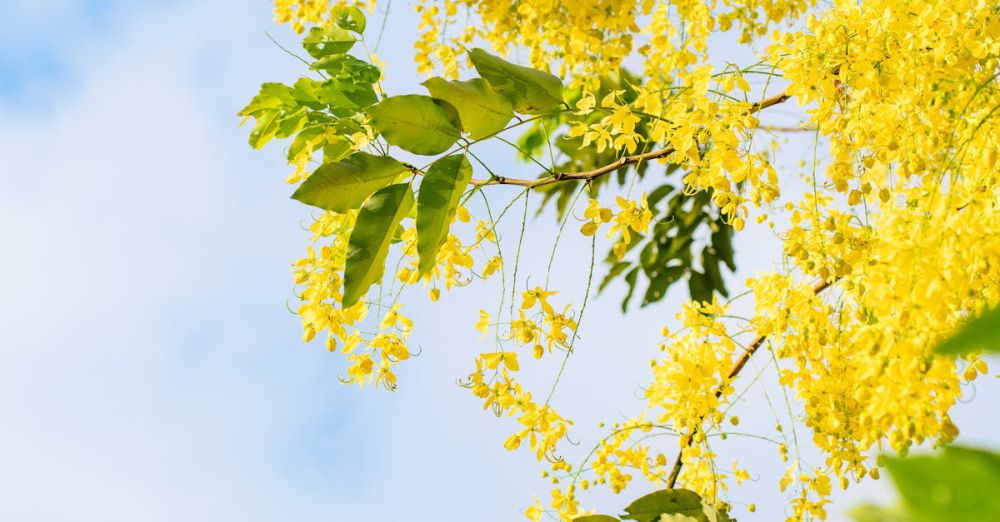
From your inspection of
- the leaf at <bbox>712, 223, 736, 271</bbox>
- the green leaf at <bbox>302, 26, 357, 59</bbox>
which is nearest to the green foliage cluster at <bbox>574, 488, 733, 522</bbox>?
the green leaf at <bbox>302, 26, 357, 59</bbox>

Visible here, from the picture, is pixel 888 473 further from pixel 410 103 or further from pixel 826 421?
pixel 826 421

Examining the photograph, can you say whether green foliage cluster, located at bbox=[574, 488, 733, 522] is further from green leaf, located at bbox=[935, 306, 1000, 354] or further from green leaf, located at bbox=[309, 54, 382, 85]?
green leaf, located at bbox=[935, 306, 1000, 354]

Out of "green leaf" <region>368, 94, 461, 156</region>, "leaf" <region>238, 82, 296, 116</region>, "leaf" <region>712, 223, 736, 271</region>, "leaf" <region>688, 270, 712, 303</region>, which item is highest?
"leaf" <region>712, 223, 736, 271</region>

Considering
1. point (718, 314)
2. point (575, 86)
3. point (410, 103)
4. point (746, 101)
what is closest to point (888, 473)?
point (410, 103)

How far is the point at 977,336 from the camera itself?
0.95 feet

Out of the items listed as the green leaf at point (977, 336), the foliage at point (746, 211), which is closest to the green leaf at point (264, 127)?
the foliage at point (746, 211)

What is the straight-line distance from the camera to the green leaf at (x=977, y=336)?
29 centimetres

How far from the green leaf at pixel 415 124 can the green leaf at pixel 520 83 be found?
0.09 m

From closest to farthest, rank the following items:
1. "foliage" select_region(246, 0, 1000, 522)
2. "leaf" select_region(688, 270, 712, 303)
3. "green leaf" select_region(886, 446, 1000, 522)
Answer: "green leaf" select_region(886, 446, 1000, 522) → "foliage" select_region(246, 0, 1000, 522) → "leaf" select_region(688, 270, 712, 303)

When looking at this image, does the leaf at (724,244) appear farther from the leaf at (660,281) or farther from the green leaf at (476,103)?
the green leaf at (476,103)

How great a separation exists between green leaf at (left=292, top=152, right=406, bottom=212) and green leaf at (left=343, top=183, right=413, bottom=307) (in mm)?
36

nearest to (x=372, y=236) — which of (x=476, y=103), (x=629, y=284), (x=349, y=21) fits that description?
(x=476, y=103)

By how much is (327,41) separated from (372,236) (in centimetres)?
41

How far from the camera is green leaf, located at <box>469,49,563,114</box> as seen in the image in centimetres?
125
